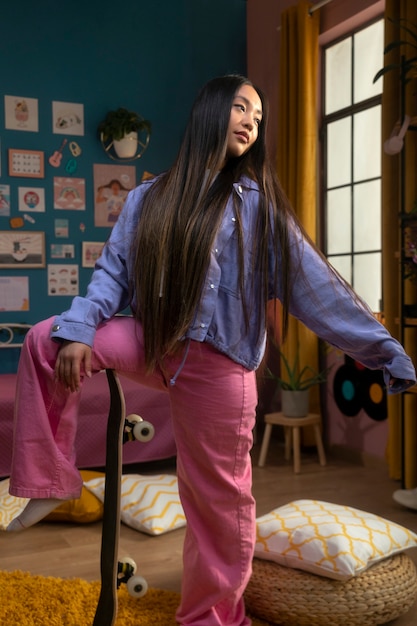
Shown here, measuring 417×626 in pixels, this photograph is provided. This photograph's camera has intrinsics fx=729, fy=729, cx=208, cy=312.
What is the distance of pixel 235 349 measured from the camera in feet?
5.36

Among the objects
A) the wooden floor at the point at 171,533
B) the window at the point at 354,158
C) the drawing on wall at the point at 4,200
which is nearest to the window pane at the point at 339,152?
the window at the point at 354,158

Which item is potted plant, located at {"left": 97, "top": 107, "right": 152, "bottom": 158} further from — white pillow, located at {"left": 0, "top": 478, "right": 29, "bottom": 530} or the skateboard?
the skateboard

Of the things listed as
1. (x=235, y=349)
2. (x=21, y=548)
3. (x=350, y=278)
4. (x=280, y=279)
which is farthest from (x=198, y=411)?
(x=350, y=278)

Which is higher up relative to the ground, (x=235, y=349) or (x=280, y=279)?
(x=280, y=279)

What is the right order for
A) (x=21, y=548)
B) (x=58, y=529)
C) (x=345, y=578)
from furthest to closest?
(x=58, y=529), (x=21, y=548), (x=345, y=578)

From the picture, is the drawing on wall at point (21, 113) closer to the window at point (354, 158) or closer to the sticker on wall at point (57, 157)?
the sticker on wall at point (57, 157)

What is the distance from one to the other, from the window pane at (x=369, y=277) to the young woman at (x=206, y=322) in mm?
2372

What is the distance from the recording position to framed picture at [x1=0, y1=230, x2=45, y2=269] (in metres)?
4.27

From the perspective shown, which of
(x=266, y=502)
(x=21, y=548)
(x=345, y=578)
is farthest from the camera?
(x=266, y=502)

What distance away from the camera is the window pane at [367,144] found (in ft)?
12.8

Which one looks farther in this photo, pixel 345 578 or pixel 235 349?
pixel 345 578

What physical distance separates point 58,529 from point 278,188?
1812 mm

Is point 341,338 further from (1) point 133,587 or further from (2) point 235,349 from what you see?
(1) point 133,587

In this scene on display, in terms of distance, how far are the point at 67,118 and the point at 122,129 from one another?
1.14 ft
